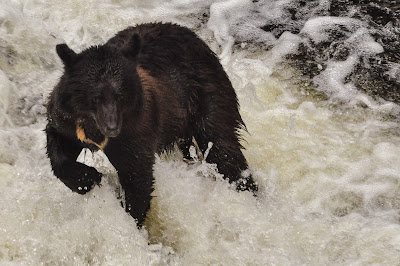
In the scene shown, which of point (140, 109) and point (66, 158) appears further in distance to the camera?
point (66, 158)

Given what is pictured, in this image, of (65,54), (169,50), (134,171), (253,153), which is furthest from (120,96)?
(253,153)

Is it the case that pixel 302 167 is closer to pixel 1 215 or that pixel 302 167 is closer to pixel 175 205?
pixel 175 205

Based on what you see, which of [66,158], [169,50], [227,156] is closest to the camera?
[66,158]

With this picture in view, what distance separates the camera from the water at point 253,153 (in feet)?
17.4

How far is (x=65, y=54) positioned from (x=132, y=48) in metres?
0.54

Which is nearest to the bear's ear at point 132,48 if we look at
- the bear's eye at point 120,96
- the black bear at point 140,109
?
the black bear at point 140,109

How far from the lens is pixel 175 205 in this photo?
5738mm

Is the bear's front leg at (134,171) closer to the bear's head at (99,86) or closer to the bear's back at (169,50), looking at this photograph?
the bear's head at (99,86)

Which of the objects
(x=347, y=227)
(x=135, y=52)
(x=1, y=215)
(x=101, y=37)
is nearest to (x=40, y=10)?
(x=101, y=37)

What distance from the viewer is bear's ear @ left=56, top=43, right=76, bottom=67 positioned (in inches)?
149

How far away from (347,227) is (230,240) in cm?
137

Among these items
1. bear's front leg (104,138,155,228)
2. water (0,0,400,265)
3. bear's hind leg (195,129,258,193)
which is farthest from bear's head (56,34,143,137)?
bear's hind leg (195,129,258,193)

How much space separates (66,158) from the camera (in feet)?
14.8

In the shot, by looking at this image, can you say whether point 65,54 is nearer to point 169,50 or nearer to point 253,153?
point 169,50
